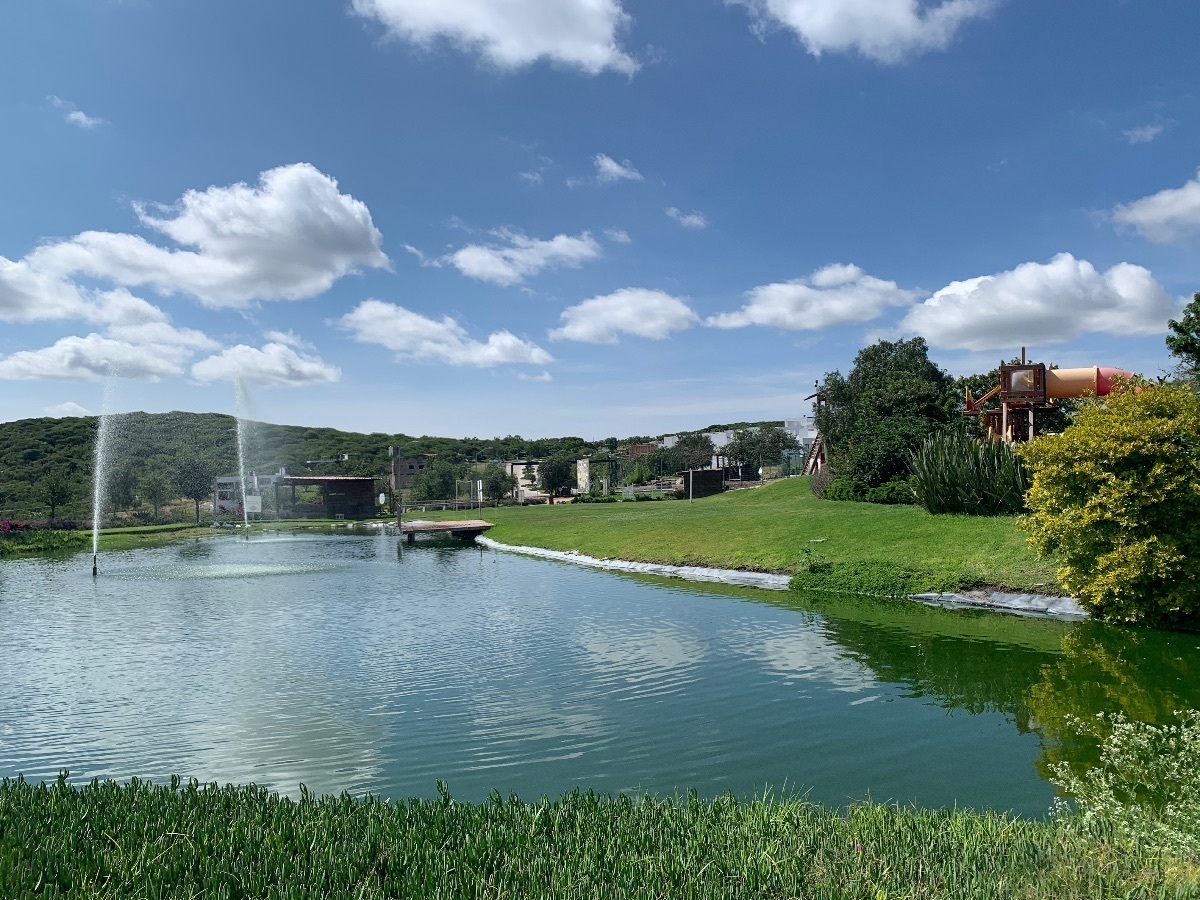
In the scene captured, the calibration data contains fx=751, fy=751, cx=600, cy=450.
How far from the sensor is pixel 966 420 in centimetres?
3959

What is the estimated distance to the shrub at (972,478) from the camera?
965 inches

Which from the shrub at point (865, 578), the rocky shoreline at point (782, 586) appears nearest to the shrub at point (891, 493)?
the shrub at point (865, 578)

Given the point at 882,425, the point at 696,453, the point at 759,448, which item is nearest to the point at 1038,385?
the point at 882,425

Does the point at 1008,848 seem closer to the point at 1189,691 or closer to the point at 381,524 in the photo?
the point at 1189,691

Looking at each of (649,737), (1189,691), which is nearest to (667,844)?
(649,737)

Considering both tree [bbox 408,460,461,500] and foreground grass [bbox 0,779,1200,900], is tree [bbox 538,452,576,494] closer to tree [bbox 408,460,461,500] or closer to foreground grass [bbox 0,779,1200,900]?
tree [bbox 408,460,461,500]

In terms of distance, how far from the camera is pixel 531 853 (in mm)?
5207

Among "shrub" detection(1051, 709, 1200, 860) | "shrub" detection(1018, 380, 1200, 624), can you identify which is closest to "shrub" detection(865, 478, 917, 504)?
"shrub" detection(1018, 380, 1200, 624)

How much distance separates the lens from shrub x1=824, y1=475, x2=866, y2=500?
36000mm

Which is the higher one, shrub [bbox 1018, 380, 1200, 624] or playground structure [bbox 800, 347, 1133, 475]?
playground structure [bbox 800, 347, 1133, 475]

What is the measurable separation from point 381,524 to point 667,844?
5684 cm

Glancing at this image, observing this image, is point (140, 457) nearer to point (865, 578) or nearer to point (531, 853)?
point (865, 578)

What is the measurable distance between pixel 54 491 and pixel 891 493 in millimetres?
58958

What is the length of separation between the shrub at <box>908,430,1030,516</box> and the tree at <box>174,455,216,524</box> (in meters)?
65.2
